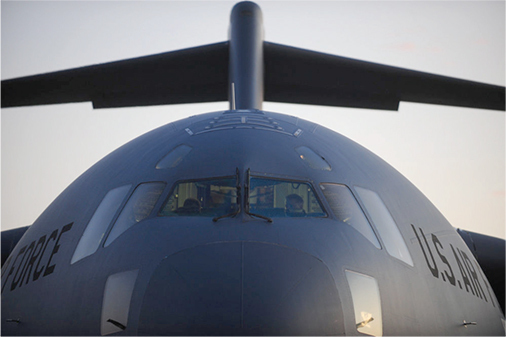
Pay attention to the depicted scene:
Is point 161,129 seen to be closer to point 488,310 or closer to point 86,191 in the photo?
point 86,191

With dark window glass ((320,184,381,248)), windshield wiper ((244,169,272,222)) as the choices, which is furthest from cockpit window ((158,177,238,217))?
dark window glass ((320,184,381,248))

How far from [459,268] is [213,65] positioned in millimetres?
6769

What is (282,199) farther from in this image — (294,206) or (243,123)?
(243,123)

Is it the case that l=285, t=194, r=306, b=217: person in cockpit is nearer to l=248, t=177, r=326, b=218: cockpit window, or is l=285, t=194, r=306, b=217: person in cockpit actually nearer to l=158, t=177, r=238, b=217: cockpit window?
l=248, t=177, r=326, b=218: cockpit window

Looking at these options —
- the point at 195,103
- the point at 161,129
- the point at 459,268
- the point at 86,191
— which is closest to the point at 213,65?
the point at 195,103

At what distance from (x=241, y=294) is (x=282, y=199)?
4.14ft

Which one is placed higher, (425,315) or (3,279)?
(3,279)

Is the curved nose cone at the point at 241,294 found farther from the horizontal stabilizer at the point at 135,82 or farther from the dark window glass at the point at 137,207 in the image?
the horizontal stabilizer at the point at 135,82

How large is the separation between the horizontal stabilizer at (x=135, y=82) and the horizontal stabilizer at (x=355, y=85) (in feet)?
3.89

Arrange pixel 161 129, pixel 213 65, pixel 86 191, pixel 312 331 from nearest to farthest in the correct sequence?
1. pixel 312 331
2. pixel 86 191
3. pixel 161 129
4. pixel 213 65

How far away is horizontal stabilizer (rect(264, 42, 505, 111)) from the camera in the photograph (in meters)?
9.70

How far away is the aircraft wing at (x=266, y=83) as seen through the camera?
32.0 ft

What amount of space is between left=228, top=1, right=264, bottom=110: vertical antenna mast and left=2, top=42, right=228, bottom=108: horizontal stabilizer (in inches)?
14.1

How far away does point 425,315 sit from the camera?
4168 mm
